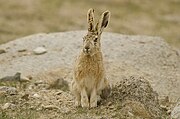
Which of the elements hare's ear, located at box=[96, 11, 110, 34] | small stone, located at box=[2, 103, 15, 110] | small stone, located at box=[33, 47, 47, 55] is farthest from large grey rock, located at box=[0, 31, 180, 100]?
hare's ear, located at box=[96, 11, 110, 34]

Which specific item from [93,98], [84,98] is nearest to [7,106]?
[84,98]

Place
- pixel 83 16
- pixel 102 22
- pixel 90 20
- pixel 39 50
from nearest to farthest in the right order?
pixel 90 20
pixel 102 22
pixel 39 50
pixel 83 16

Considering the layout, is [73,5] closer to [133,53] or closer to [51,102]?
[133,53]

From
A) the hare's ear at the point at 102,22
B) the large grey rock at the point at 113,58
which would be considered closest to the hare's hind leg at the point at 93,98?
the hare's ear at the point at 102,22

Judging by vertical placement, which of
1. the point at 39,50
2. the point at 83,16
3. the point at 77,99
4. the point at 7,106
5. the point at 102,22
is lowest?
the point at 7,106

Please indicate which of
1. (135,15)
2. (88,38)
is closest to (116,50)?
(88,38)

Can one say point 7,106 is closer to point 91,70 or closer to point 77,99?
point 77,99

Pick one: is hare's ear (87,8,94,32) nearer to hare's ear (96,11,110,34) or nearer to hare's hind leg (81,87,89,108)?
hare's ear (96,11,110,34)
